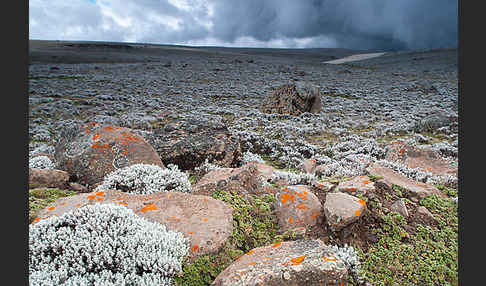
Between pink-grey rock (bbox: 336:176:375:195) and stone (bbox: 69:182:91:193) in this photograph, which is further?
stone (bbox: 69:182:91:193)

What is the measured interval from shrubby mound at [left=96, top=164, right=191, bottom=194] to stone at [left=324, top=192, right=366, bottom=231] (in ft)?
10.7

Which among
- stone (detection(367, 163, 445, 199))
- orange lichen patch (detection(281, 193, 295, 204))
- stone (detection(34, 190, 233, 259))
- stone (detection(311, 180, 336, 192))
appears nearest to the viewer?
stone (detection(34, 190, 233, 259))

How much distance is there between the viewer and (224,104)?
77.0ft

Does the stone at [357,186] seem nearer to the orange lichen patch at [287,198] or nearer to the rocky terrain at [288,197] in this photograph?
the rocky terrain at [288,197]

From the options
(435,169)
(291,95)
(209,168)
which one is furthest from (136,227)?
(291,95)

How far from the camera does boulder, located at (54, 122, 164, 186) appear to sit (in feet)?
21.4

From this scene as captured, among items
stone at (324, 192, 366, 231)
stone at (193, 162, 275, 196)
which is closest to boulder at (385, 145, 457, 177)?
stone at (324, 192, 366, 231)

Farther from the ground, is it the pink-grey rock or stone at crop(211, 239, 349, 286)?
the pink-grey rock

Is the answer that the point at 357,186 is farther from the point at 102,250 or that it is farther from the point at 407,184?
the point at 102,250

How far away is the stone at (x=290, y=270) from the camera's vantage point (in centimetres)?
296

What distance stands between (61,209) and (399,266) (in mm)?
5678

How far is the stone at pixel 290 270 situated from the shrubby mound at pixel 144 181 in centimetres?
306

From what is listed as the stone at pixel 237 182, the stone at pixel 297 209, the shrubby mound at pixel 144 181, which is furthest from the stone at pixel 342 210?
the shrubby mound at pixel 144 181

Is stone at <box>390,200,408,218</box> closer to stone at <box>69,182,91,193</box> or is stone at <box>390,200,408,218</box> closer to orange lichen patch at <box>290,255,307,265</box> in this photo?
orange lichen patch at <box>290,255,307,265</box>
